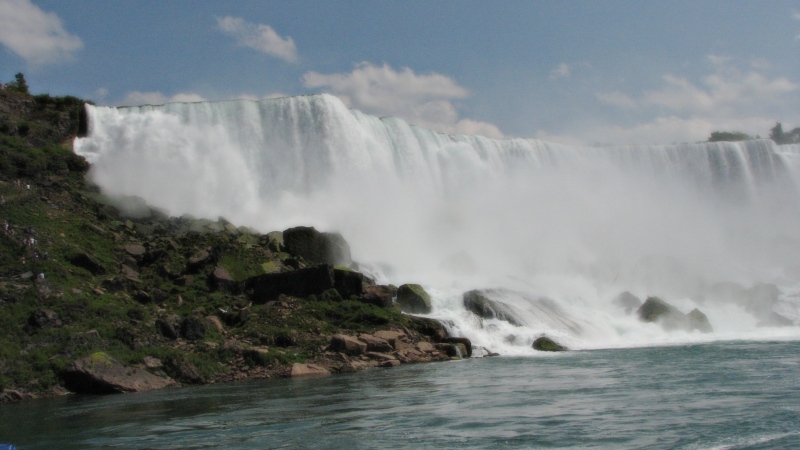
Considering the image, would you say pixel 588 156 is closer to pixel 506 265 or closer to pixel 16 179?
pixel 506 265

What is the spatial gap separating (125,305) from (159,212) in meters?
10.1

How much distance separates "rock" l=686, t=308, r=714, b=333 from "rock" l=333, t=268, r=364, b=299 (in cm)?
1597

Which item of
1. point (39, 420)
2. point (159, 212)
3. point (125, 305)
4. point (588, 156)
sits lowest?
point (39, 420)

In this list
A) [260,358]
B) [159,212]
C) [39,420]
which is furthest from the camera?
[159,212]

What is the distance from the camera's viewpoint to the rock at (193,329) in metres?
23.0

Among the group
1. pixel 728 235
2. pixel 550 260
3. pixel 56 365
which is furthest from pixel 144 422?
pixel 728 235

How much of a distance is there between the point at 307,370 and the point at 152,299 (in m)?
7.59

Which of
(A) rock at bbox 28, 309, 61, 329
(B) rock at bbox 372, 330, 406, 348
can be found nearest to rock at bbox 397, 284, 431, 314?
(B) rock at bbox 372, 330, 406, 348

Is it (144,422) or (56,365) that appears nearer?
(144,422)

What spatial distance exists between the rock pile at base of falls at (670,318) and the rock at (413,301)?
11.3 m

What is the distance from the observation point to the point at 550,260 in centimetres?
4350

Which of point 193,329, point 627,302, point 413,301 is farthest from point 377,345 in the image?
point 627,302

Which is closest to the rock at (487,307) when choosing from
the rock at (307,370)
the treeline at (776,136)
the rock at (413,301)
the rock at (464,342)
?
the rock at (413,301)

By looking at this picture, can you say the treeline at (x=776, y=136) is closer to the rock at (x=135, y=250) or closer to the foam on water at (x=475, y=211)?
the foam on water at (x=475, y=211)
